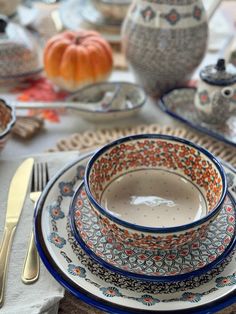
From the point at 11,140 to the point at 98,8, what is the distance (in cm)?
49

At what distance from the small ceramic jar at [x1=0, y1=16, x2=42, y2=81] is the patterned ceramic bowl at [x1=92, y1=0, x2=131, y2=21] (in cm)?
23

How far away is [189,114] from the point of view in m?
0.83

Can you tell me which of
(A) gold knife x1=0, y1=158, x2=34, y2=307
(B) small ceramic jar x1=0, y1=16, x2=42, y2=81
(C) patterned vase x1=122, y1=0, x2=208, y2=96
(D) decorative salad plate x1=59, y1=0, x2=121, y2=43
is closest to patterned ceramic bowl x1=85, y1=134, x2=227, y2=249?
(A) gold knife x1=0, y1=158, x2=34, y2=307

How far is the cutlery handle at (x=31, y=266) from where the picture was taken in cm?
50

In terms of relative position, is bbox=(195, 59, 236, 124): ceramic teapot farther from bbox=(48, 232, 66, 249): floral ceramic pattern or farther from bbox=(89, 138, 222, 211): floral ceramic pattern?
bbox=(48, 232, 66, 249): floral ceramic pattern

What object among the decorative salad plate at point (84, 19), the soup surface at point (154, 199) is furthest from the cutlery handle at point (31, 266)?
the decorative salad plate at point (84, 19)

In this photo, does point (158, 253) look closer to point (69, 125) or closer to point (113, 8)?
point (69, 125)

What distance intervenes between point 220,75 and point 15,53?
41 centimetres

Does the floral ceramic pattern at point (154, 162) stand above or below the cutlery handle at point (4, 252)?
above

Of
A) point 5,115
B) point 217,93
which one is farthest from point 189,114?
point 5,115

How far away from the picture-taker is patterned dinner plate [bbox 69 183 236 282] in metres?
0.48

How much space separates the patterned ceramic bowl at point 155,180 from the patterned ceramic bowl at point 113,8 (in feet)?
1.88

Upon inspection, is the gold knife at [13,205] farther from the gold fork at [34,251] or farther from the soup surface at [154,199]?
the soup surface at [154,199]

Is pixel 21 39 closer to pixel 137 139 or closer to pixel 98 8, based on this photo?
pixel 98 8
